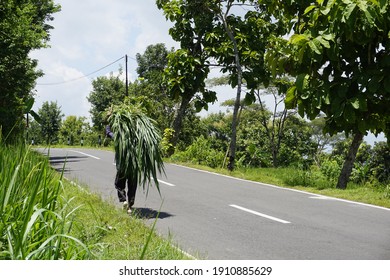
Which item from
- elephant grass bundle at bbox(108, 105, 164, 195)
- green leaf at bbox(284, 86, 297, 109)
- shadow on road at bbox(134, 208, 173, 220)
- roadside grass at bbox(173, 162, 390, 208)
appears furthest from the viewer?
roadside grass at bbox(173, 162, 390, 208)

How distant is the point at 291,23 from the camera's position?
3.73 m

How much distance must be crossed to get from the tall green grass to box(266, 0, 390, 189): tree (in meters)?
1.96

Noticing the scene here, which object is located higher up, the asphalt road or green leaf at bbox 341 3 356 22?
green leaf at bbox 341 3 356 22

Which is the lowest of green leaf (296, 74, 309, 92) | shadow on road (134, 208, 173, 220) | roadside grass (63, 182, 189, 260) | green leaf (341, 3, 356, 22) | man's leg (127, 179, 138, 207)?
shadow on road (134, 208, 173, 220)

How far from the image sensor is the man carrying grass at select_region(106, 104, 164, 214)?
269 inches

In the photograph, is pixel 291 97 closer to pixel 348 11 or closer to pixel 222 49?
pixel 348 11

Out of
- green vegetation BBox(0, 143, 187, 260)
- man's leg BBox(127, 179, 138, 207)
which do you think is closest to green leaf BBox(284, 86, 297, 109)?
green vegetation BBox(0, 143, 187, 260)

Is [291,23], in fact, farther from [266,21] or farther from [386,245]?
[266,21]

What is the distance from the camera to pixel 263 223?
295 inches

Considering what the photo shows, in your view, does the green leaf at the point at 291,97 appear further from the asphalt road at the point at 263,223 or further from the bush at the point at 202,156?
the bush at the point at 202,156

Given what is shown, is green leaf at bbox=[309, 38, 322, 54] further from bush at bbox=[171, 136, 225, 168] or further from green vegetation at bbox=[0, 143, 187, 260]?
bush at bbox=[171, 136, 225, 168]

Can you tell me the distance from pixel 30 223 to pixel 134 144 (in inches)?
158
